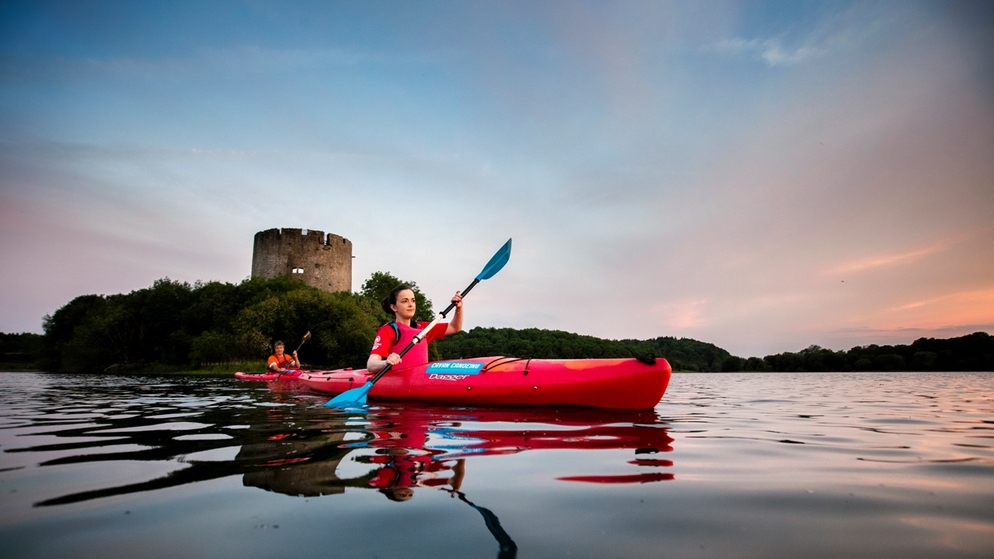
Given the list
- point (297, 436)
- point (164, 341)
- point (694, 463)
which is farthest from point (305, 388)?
point (164, 341)

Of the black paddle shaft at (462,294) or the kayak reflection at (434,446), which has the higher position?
the black paddle shaft at (462,294)

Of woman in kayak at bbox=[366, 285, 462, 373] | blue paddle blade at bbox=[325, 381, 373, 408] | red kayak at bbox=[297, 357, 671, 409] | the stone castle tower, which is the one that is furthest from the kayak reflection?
the stone castle tower

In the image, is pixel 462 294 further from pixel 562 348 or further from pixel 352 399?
pixel 562 348

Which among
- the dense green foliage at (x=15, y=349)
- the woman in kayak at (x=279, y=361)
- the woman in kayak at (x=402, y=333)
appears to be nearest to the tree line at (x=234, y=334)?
the woman in kayak at (x=279, y=361)

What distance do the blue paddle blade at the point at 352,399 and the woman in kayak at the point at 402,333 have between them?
26cm

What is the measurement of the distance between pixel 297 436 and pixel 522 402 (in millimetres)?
2643

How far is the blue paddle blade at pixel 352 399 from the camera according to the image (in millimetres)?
5527

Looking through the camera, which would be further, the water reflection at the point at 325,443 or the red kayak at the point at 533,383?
the red kayak at the point at 533,383

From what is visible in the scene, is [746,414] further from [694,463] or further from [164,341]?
[164,341]

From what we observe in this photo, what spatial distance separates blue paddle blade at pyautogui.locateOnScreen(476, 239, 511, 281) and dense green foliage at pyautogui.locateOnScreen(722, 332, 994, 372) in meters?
38.0

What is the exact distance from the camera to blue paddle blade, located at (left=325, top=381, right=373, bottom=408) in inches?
218

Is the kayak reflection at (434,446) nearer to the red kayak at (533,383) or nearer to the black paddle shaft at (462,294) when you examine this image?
the red kayak at (533,383)

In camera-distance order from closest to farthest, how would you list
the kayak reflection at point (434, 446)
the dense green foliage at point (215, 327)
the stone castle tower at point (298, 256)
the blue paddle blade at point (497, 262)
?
the kayak reflection at point (434, 446), the blue paddle blade at point (497, 262), the dense green foliage at point (215, 327), the stone castle tower at point (298, 256)

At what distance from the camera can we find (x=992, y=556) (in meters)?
1.20
